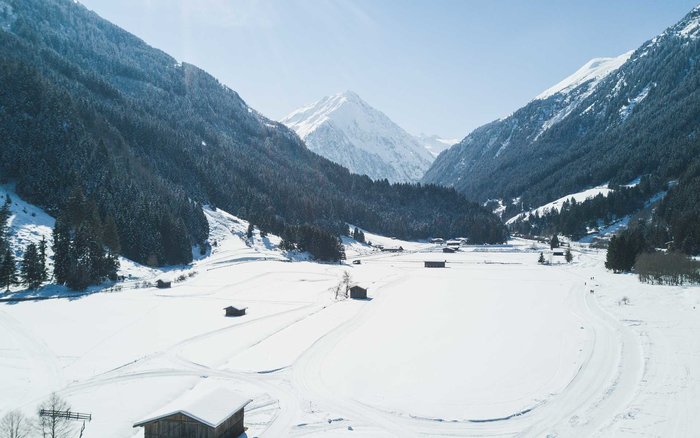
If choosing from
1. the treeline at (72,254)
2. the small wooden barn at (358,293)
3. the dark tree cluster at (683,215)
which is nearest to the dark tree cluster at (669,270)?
the dark tree cluster at (683,215)

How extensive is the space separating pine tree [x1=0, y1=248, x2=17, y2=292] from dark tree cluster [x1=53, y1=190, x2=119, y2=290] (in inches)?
251

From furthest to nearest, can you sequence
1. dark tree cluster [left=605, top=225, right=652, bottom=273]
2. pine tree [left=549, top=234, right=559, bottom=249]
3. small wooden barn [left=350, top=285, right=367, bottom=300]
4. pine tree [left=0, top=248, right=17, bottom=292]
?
pine tree [left=549, top=234, right=559, bottom=249] < dark tree cluster [left=605, top=225, right=652, bottom=273] < small wooden barn [left=350, top=285, right=367, bottom=300] < pine tree [left=0, top=248, right=17, bottom=292]

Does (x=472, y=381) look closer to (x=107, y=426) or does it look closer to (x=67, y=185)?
(x=107, y=426)

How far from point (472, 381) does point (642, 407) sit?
1269 cm

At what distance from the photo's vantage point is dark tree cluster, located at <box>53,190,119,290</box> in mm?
78875

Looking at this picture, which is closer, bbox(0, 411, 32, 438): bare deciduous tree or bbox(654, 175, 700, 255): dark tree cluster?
bbox(0, 411, 32, 438): bare deciduous tree

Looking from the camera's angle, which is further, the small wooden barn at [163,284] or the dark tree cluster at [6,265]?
the small wooden barn at [163,284]

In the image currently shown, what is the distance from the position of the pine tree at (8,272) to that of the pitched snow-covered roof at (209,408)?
205ft

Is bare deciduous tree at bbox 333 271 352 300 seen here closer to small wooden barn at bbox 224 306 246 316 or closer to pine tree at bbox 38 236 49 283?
small wooden barn at bbox 224 306 246 316

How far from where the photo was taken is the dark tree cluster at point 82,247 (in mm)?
78875

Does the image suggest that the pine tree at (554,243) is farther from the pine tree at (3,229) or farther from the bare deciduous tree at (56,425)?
the bare deciduous tree at (56,425)

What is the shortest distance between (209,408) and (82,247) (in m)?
70.4

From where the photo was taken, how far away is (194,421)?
86.7 ft

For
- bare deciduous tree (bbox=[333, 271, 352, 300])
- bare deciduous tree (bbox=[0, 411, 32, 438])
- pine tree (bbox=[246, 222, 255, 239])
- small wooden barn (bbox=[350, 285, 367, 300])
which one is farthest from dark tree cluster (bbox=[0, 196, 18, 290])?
pine tree (bbox=[246, 222, 255, 239])
